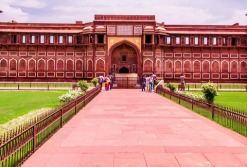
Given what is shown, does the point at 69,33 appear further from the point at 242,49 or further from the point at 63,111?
the point at 63,111

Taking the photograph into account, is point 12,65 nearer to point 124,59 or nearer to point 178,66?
point 124,59

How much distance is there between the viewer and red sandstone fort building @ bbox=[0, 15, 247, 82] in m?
36.4

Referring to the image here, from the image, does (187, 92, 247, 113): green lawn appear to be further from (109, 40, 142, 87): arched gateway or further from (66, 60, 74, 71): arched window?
(66, 60, 74, 71): arched window

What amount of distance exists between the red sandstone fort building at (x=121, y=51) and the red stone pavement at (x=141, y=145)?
2715 centimetres

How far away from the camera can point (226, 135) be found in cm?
752

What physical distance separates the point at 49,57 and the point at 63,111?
98.5 feet

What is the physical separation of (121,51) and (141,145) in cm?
3167

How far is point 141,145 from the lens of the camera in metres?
6.43

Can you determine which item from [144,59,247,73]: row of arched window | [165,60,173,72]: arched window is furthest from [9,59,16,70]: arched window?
[165,60,173,72]: arched window

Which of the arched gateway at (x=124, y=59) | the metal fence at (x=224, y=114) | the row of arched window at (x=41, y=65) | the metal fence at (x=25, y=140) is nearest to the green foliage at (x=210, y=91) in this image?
the metal fence at (x=224, y=114)

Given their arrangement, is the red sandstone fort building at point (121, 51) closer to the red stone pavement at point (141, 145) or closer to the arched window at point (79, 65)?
the arched window at point (79, 65)

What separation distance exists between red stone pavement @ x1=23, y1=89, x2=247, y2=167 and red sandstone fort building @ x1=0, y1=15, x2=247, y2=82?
27150mm

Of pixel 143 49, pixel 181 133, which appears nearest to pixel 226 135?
pixel 181 133

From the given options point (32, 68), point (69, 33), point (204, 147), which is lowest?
point (204, 147)
